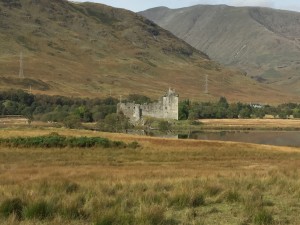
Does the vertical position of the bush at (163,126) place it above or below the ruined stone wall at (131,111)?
below

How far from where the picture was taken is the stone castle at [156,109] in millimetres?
120375

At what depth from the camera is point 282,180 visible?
58.4ft

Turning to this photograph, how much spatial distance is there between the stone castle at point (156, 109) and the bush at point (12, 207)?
107722 mm

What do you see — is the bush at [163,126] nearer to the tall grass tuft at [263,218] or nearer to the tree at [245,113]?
the tree at [245,113]

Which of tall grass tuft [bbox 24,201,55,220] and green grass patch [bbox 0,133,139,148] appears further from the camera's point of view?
green grass patch [bbox 0,133,139,148]

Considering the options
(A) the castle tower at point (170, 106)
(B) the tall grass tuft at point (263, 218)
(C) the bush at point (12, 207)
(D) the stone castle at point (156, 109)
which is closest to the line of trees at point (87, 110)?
(D) the stone castle at point (156, 109)

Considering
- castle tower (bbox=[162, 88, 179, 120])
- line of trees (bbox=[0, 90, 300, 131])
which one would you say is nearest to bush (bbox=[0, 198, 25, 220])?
line of trees (bbox=[0, 90, 300, 131])

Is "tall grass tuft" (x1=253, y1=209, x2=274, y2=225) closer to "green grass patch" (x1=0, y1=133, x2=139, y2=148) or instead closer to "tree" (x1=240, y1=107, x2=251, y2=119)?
"green grass patch" (x1=0, y1=133, x2=139, y2=148)

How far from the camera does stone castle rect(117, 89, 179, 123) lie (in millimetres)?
120375

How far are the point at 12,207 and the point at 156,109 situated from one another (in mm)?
113445

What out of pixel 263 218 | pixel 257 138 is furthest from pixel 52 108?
pixel 263 218

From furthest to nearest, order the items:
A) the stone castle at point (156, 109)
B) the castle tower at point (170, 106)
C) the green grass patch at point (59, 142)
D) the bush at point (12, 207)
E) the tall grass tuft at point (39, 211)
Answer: the castle tower at point (170, 106), the stone castle at point (156, 109), the green grass patch at point (59, 142), the bush at point (12, 207), the tall grass tuft at point (39, 211)

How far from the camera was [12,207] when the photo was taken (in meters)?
11.8

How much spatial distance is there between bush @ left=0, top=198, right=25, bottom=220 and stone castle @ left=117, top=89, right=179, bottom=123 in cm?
10772
